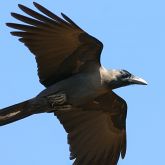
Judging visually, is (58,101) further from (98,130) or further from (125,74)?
(98,130)

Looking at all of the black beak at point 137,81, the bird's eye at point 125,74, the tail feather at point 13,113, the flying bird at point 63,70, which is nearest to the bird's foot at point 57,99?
the flying bird at point 63,70

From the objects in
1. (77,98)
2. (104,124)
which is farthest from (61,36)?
(104,124)

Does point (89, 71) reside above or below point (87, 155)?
above

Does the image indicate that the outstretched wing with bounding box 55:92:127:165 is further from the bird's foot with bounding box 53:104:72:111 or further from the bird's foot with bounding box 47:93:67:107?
the bird's foot with bounding box 47:93:67:107

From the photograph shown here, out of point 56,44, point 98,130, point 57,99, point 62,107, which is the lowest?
point 98,130

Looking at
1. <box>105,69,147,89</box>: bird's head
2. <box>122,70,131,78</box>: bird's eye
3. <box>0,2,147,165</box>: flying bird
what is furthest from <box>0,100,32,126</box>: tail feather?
<box>122,70,131,78</box>: bird's eye

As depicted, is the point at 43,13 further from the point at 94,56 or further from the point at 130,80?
the point at 130,80

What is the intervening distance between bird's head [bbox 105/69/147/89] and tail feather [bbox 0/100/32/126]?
1.59 m

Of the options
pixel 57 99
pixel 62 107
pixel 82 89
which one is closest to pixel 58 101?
pixel 57 99

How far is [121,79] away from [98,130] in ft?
6.08

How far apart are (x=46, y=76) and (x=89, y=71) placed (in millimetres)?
796

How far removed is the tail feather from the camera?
13000mm

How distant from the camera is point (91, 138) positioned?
48.6 feet

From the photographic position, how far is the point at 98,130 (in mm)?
14953
